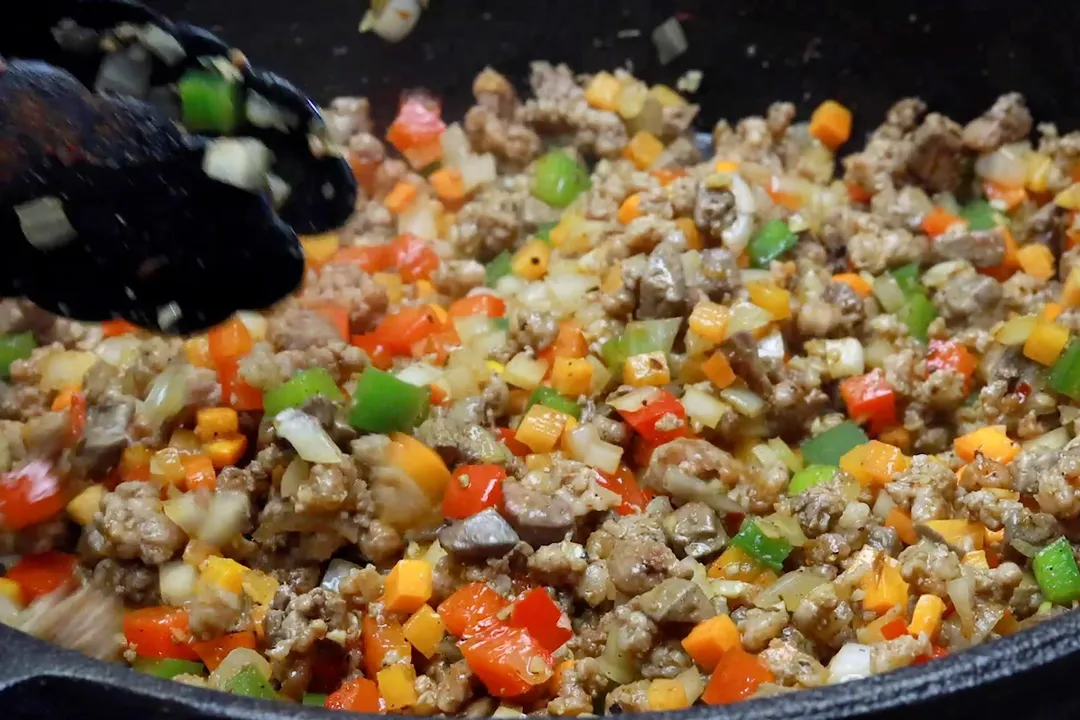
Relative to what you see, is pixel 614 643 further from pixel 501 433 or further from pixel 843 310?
pixel 843 310

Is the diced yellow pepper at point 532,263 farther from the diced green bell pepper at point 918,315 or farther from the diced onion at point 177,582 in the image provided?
the diced onion at point 177,582

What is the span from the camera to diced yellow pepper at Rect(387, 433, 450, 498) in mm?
1984

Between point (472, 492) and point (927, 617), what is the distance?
81 cm

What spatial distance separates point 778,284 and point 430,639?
1130 millimetres

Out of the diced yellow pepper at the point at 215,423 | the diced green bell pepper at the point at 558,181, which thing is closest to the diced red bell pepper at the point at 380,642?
the diced yellow pepper at the point at 215,423

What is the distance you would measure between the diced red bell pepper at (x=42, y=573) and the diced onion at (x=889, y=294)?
1.81 m

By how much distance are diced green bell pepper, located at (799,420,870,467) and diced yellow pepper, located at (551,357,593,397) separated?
48 centimetres

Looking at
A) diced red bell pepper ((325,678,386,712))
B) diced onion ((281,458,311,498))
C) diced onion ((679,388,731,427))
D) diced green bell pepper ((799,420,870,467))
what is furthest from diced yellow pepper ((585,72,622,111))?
diced red bell pepper ((325,678,386,712))

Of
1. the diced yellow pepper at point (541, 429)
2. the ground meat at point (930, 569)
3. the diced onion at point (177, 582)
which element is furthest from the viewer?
the diced yellow pepper at point (541, 429)

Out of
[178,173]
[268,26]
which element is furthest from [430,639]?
→ [268,26]

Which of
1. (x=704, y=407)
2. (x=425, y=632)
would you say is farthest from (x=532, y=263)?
(x=425, y=632)

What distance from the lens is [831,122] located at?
2756mm

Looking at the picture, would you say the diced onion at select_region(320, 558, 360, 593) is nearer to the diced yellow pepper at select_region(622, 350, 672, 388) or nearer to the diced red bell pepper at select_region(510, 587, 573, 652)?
the diced red bell pepper at select_region(510, 587, 573, 652)

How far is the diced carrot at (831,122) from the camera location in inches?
109
